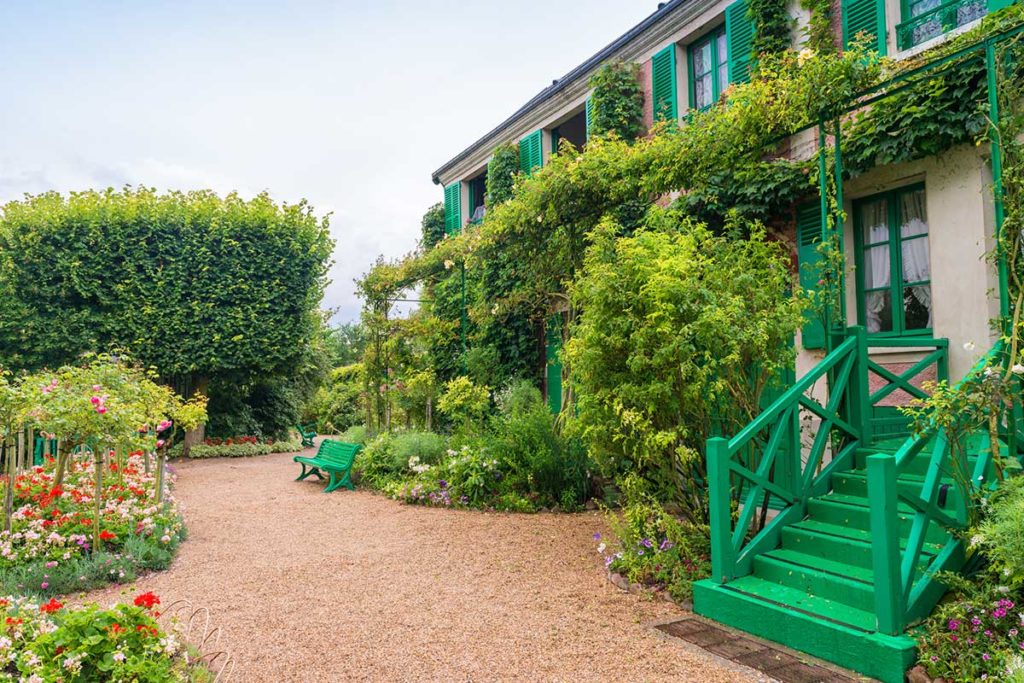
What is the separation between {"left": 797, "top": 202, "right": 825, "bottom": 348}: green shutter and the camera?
722 centimetres

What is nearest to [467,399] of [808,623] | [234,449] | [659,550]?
[659,550]

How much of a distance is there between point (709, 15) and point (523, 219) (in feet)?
12.0

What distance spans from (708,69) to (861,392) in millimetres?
5736

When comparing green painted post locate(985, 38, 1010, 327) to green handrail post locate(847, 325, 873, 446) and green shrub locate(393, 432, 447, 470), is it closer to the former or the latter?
green handrail post locate(847, 325, 873, 446)

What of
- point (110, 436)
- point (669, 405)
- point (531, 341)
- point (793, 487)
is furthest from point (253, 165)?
point (793, 487)

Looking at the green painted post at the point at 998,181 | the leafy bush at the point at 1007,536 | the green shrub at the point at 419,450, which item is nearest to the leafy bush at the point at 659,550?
the leafy bush at the point at 1007,536

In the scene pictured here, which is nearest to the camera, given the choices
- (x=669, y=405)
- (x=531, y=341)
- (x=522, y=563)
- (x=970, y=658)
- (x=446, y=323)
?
(x=970, y=658)

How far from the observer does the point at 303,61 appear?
8.80 meters

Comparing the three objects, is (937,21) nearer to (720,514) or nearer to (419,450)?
(720,514)

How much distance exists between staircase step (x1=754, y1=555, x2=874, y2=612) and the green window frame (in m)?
6.57

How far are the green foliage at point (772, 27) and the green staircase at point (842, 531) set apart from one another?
13.1 feet

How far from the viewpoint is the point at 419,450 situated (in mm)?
10125

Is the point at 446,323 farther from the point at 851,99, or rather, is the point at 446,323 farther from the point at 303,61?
the point at 851,99

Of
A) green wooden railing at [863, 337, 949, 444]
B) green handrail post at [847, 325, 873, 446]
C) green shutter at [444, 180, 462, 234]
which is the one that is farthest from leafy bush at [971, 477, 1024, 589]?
green shutter at [444, 180, 462, 234]
